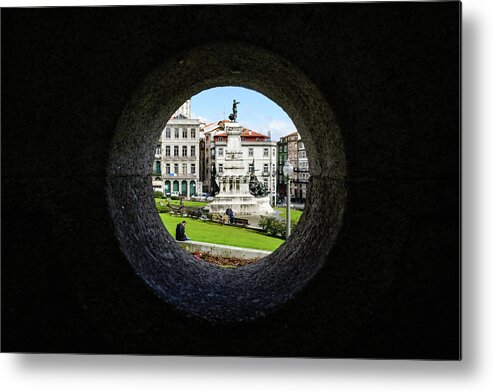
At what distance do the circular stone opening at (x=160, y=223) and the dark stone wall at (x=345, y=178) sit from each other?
0.41 feet

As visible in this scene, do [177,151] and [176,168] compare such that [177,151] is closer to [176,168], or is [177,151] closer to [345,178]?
[176,168]

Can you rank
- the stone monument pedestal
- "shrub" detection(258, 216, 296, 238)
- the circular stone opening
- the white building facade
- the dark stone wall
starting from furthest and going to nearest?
the white building facade
the stone monument pedestal
"shrub" detection(258, 216, 296, 238)
the circular stone opening
the dark stone wall

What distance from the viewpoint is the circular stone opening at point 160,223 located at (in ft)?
11.3

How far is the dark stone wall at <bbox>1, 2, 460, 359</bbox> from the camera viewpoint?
321cm

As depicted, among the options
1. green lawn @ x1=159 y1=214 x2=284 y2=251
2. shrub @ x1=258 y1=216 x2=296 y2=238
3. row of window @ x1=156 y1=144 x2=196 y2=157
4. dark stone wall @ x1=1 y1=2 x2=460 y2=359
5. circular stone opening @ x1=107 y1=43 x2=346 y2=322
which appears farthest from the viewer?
row of window @ x1=156 y1=144 x2=196 y2=157

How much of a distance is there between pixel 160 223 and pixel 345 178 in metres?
1.86

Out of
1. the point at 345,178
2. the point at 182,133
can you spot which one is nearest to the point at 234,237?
the point at 345,178

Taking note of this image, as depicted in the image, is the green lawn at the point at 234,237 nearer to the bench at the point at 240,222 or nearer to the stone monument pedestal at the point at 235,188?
the bench at the point at 240,222

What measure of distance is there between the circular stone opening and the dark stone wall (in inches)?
5.0

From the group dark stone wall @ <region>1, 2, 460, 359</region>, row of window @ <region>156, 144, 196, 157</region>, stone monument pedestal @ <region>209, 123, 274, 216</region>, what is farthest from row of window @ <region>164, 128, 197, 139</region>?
dark stone wall @ <region>1, 2, 460, 359</region>

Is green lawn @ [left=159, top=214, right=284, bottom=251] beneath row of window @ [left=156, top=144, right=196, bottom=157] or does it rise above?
beneath

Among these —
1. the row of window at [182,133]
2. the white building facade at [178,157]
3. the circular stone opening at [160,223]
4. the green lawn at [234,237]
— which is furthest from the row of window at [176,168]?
the circular stone opening at [160,223]

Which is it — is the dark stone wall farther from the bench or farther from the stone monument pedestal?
the stone monument pedestal

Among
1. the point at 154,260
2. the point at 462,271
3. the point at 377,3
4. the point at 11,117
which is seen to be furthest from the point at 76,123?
the point at 462,271
